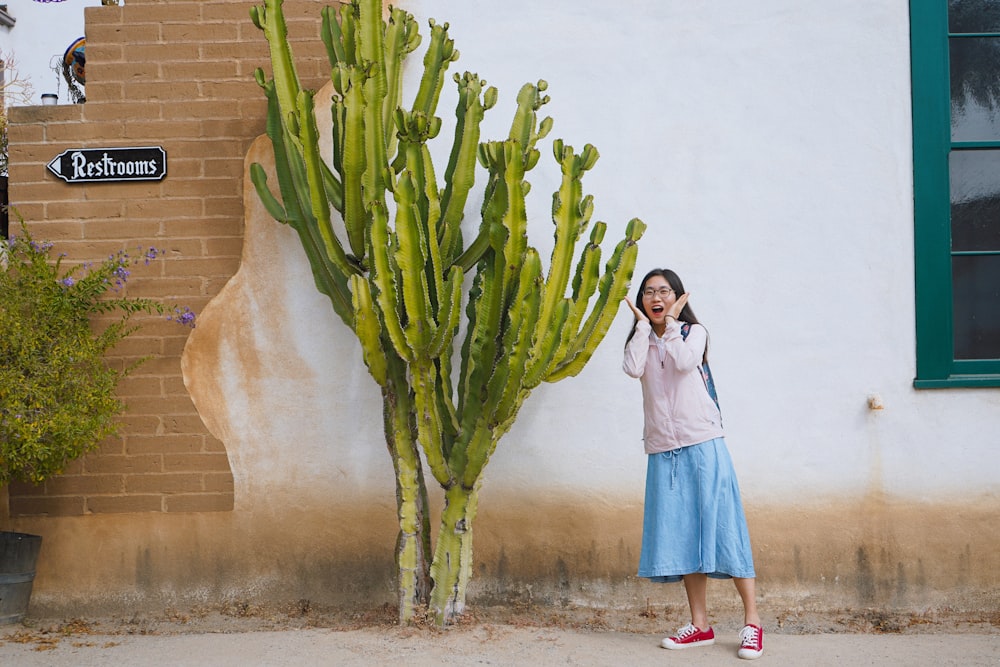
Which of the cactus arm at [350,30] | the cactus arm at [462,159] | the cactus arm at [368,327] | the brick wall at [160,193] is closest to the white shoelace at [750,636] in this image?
the cactus arm at [368,327]

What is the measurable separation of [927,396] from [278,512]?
10.7 ft

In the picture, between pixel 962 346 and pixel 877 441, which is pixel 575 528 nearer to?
pixel 877 441

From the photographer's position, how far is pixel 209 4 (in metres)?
4.76

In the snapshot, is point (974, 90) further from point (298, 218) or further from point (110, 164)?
point (110, 164)

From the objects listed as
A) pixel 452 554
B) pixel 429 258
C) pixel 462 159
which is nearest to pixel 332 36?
Answer: pixel 462 159

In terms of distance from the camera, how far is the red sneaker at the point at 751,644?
3.90 m

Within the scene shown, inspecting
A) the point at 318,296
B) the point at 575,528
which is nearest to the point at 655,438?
the point at 575,528

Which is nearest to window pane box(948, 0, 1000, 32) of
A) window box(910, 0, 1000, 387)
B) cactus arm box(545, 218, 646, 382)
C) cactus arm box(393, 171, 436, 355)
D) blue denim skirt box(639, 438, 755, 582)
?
window box(910, 0, 1000, 387)

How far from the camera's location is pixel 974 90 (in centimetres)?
478

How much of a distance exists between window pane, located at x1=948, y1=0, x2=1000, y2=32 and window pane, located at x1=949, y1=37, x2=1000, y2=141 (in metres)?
0.05

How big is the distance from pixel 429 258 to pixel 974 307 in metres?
2.80

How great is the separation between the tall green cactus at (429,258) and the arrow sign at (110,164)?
2.11 feet

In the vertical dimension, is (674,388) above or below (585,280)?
below

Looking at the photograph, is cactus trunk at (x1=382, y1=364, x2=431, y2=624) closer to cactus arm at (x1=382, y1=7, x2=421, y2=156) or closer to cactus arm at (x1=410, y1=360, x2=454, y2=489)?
cactus arm at (x1=410, y1=360, x2=454, y2=489)
